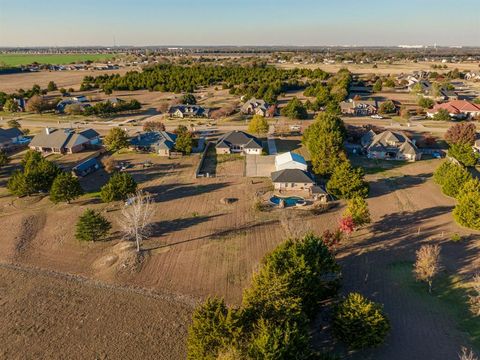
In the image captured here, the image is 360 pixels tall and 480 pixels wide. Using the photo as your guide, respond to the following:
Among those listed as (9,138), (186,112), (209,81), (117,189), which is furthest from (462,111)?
(9,138)

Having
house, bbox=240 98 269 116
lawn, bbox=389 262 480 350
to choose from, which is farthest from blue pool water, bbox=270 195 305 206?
house, bbox=240 98 269 116

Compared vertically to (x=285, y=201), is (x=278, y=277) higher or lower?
higher

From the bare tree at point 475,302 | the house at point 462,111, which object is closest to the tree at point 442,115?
the house at point 462,111

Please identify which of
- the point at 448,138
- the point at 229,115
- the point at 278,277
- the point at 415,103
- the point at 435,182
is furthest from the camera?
the point at 415,103

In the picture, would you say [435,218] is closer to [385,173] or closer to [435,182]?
[435,182]

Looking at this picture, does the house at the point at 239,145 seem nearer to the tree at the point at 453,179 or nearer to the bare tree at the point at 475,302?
the tree at the point at 453,179

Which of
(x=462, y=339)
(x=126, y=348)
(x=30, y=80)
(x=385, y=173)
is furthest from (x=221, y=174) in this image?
(x=30, y=80)

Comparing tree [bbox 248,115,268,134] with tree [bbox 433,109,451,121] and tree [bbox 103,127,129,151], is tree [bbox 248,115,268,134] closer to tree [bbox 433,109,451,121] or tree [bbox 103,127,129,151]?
tree [bbox 103,127,129,151]
